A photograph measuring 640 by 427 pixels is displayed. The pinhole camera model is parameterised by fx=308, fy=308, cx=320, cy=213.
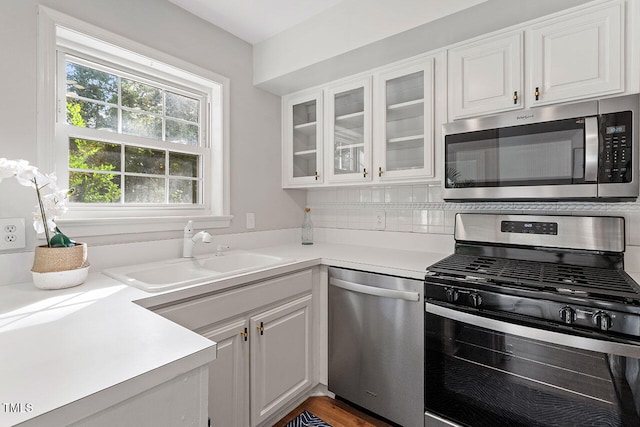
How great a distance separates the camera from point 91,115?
1619 mm

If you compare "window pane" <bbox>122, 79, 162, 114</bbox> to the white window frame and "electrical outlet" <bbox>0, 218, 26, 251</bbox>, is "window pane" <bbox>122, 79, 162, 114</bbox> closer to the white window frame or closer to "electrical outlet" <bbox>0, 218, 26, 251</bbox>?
the white window frame

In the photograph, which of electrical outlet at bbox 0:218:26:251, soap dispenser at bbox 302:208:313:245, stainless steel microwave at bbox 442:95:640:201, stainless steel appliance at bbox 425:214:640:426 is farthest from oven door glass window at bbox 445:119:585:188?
electrical outlet at bbox 0:218:26:251

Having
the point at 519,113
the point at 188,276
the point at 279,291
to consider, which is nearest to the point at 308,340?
the point at 279,291

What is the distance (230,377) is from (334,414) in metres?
0.76

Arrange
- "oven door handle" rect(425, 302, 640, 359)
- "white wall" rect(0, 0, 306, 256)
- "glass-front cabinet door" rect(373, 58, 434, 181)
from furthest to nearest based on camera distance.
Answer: "glass-front cabinet door" rect(373, 58, 434, 181)
"white wall" rect(0, 0, 306, 256)
"oven door handle" rect(425, 302, 640, 359)

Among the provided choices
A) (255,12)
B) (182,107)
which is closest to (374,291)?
(182,107)

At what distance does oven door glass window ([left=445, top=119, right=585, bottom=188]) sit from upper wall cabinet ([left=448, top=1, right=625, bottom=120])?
0.14m

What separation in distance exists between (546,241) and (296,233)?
1.78 metres

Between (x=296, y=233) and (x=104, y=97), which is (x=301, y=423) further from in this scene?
(x=104, y=97)

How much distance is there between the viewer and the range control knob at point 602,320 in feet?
3.47

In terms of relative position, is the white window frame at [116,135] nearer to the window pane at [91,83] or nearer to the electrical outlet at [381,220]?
the window pane at [91,83]

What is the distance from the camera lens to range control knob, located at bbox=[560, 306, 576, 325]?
43.9 inches

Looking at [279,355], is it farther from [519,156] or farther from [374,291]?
[519,156]

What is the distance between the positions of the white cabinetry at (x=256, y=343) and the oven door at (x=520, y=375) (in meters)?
0.71
